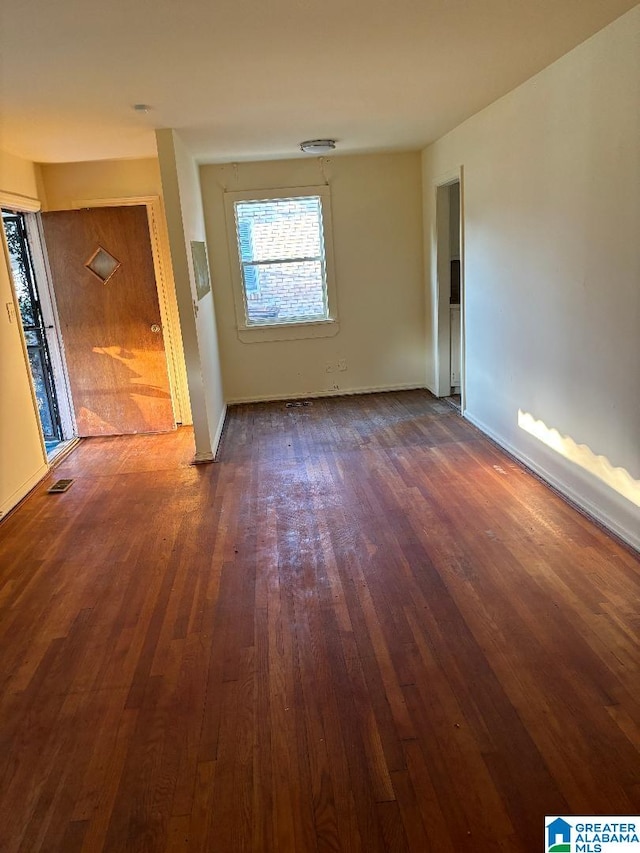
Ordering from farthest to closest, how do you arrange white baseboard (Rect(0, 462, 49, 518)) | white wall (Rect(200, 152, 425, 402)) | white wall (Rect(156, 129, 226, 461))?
white wall (Rect(200, 152, 425, 402)) < white wall (Rect(156, 129, 226, 461)) < white baseboard (Rect(0, 462, 49, 518))

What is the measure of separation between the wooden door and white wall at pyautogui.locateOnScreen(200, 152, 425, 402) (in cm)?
89

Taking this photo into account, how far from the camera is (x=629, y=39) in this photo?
2.58 metres

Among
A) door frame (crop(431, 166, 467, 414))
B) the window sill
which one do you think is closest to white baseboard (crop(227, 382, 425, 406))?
door frame (crop(431, 166, 467, 414))

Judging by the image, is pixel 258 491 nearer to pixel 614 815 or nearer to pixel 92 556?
pixel 92 556

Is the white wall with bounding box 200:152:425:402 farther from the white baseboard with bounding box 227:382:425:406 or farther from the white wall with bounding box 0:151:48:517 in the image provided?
the white wall with bounding box 0:151:48:517

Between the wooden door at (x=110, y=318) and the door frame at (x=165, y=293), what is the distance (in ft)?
0.29

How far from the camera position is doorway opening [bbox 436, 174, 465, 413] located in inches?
220

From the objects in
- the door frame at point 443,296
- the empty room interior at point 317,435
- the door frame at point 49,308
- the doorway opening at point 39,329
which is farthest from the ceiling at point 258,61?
the door frame at point 443,296

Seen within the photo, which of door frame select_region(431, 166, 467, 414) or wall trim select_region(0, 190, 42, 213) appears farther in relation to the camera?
door frame select_region(431, 166, 467, 414)

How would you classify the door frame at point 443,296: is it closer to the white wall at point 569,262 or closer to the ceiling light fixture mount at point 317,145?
the white wall at point 569,262

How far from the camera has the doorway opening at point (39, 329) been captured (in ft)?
16.5

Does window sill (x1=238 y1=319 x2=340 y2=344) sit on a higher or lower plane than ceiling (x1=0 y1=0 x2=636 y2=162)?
lower

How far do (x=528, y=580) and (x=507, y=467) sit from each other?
58.7 inches

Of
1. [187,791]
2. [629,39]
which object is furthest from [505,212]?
[187,791]
